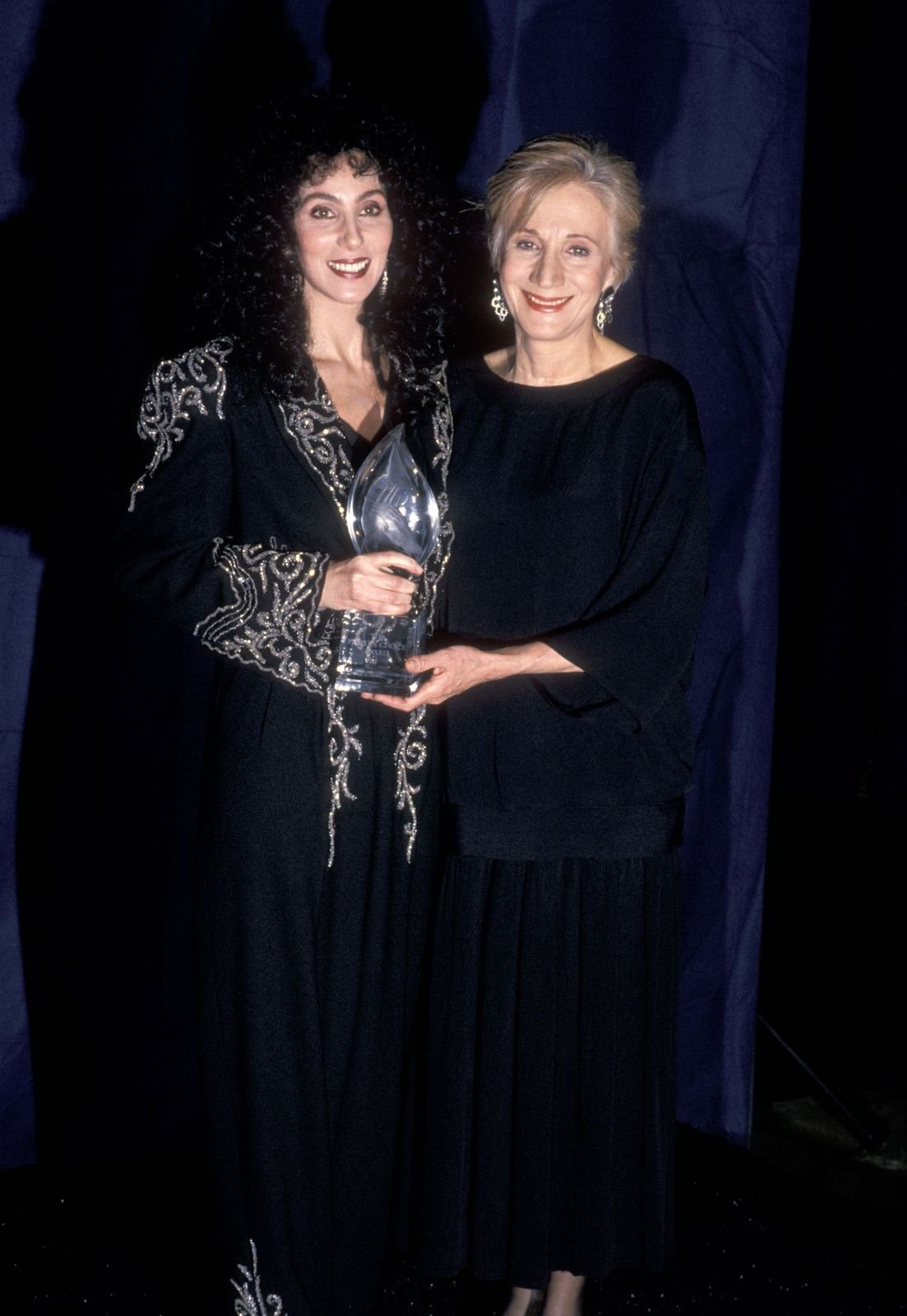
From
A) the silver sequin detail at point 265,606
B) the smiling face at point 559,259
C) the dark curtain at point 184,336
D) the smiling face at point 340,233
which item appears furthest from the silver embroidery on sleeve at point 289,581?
the dark curtain at point 184,336

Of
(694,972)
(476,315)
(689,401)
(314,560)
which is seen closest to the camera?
(314,560)

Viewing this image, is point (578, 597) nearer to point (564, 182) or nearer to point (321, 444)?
point (321, 444)

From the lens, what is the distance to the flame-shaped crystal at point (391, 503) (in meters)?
1.37

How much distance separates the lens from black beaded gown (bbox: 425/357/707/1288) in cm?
152

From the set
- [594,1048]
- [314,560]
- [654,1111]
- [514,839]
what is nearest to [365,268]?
[314,560]

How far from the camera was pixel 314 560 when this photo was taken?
4.65ft

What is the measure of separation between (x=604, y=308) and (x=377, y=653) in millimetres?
521

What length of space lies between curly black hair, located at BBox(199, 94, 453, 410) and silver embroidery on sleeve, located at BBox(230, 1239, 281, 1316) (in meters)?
0.98

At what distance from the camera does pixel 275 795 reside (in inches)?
57.2

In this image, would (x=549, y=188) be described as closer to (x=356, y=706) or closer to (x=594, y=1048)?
(x=356, y=706)

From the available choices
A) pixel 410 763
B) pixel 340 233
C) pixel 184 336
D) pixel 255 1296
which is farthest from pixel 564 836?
pixel 184 336

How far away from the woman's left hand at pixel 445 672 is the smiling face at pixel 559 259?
0.40 m

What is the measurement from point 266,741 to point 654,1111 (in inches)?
25.9

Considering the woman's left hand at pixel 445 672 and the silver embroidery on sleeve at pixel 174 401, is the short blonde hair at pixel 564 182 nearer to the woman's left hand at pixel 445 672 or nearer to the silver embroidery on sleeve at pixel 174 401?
the silver embroidery on sleeve at pixel 174 401
